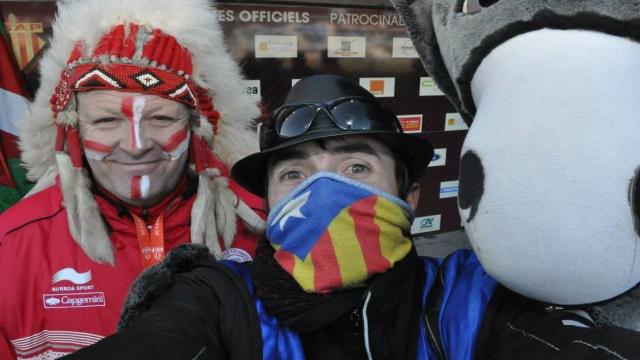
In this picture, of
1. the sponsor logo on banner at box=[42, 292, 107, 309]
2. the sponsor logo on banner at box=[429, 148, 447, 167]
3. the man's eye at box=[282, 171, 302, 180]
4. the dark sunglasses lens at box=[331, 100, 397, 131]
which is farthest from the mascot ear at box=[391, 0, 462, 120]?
the sponsor logo on banner at box=[429, 148, 447, 167]

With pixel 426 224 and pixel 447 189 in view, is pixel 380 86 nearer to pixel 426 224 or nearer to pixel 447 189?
pixel 447 189

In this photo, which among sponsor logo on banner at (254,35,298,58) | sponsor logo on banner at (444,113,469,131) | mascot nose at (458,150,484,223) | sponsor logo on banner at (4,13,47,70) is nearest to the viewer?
mascot nose at (458,150,484,223)

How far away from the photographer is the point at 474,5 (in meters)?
0.99

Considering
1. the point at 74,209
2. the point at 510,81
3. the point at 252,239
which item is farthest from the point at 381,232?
the point at 74,209

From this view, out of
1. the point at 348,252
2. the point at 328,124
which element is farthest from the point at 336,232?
the point at 328,124

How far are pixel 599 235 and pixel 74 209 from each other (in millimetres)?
1757

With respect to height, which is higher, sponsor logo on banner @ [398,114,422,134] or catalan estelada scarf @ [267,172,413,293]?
catalan estelada scarf @ [267,172,413,293]

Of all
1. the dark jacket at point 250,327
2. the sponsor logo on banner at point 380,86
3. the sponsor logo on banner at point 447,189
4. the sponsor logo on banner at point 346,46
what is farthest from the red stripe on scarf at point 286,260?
the sponsor logo on banner at point 447,189

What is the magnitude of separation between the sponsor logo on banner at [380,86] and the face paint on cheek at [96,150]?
248cm

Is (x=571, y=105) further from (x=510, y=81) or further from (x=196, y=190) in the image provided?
(x=196, y=190)

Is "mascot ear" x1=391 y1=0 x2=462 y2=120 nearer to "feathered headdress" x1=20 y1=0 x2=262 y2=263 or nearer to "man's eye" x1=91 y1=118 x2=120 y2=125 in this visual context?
"feathered headdress" x1=20 y1=0 x2=262 y2=263

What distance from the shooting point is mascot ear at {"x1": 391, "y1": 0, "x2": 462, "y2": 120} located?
1.19 metres

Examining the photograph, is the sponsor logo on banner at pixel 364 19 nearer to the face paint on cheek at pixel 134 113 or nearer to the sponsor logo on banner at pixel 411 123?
the sponsor logo on banner at pixel 411 123

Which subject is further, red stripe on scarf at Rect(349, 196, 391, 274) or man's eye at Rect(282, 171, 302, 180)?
man's eye at Rect(282, 171, 302, 180)
